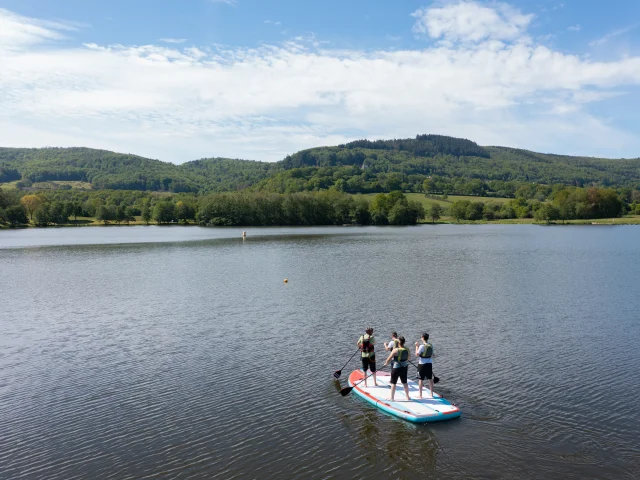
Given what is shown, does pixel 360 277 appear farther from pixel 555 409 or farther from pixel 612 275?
pixel 555 409

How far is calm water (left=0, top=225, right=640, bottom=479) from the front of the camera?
14641 millimetres

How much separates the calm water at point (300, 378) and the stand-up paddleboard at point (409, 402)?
13.8 inches

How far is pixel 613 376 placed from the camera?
21.2 m

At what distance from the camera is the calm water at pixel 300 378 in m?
14.6

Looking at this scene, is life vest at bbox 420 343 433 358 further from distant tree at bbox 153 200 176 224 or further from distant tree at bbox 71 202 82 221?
distant tree at bbox 71 202 82 221

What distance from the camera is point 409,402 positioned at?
18047mm

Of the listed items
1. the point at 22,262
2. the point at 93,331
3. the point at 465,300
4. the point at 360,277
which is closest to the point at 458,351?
the point at 465,300

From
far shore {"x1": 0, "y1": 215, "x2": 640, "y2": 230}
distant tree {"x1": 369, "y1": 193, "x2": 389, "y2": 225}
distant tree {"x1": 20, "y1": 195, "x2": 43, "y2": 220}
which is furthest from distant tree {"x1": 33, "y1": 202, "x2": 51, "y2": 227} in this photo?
distant tree {"x1": 369, "y1": 193, "x2": 389, "y2": 225}

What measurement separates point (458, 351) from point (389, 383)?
6.07 meters

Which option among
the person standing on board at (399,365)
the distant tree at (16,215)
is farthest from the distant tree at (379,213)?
the person standing on board at (399,365)

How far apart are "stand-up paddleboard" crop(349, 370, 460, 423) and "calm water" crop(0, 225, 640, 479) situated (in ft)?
1.15

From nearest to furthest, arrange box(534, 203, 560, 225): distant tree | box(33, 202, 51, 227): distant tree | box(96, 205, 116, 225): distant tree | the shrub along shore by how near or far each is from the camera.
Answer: box(33, 202, 51, 227): distant tree, the shrub along shore, box(96, 205, 116, 225): distant tree, box(534, 203, 560, 225): distant tree

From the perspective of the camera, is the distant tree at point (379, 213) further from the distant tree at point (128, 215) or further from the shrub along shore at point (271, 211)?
the distant tree at point (128, 215)

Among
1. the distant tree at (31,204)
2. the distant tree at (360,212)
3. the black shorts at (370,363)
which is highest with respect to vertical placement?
the distant tree at (31,204)
